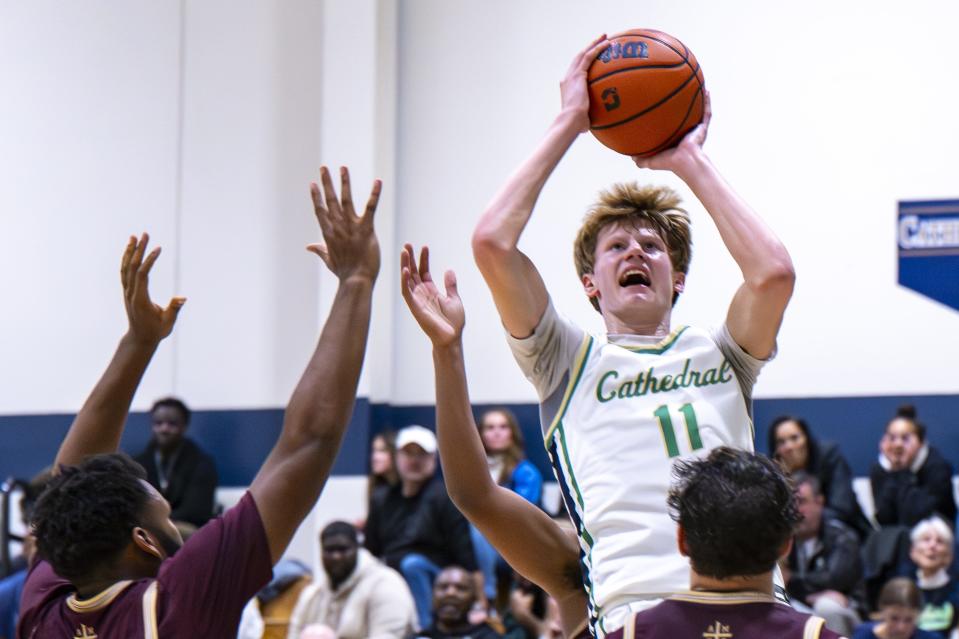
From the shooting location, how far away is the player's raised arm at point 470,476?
3.12m

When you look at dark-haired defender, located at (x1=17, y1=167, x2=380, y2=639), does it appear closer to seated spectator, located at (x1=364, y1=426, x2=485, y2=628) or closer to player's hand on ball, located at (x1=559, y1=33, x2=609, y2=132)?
player's hand on ball, located at (x1=559, y1=33, x2=609, y2=132)

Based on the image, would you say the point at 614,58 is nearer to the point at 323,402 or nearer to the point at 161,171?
the point at 323,402

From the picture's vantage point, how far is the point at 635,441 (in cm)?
305

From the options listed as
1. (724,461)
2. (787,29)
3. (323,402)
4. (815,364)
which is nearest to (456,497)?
(323,402)

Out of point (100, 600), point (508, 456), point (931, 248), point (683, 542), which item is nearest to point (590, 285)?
point (683, 542)

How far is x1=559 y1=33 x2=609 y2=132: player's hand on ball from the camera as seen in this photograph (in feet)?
10.7

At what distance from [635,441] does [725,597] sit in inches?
25.8

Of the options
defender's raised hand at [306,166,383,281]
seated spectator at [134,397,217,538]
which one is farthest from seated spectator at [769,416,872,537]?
defender's raised hand at [306,166,383,281]

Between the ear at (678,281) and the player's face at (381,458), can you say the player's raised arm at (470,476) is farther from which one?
the player's face at (381,458)

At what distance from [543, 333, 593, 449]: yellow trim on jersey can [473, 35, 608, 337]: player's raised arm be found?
135 millimetres

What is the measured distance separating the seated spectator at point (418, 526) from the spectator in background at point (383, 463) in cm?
10

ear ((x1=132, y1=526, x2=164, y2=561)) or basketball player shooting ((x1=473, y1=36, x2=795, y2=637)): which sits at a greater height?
basketball player shooting ((x1=473, y1=36, x2=795, y2=637))

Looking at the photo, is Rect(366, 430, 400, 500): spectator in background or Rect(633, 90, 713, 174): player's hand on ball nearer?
Rect(633, 90, 713, 174): player's hand on ball

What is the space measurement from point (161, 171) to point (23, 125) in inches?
45.1
